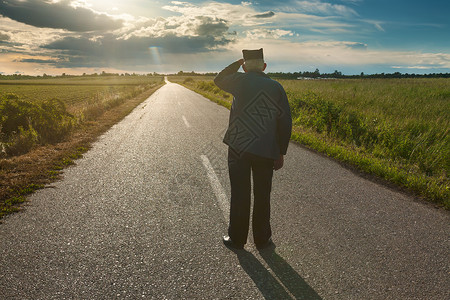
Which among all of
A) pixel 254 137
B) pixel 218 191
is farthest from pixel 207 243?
pixel 218 191

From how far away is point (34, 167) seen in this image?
18.9 feet

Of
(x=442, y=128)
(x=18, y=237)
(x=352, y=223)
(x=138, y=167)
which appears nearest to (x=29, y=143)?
(x=138, y=167)

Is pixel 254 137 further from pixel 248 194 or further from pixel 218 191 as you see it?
pixel 218 191

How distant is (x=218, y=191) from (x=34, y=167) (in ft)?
13.9

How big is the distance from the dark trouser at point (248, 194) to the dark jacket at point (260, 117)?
0.13 meters

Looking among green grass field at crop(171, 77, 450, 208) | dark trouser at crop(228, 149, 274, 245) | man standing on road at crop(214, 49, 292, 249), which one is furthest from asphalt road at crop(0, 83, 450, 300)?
green grass field at crop(171, 77, 450, 208)

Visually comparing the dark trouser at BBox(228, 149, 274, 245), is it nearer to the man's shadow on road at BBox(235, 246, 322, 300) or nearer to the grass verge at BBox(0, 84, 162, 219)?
the man's shadow on road at BBox(235, 246, 322, 300)

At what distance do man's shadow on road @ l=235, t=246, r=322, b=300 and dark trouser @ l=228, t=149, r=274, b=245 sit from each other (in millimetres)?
223

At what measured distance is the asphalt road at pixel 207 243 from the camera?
250 cm

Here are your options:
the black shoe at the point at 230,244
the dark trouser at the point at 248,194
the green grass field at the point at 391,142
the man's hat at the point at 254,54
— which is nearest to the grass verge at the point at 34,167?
the black shoe at the point at 230,244

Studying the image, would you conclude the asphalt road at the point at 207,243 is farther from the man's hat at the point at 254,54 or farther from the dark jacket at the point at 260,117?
the man's hat at the point at 254,54

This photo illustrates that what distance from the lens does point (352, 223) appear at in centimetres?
373

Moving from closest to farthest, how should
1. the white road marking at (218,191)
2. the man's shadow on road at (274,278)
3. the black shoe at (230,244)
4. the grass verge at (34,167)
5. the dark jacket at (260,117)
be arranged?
the man's shadow on road at (274,278), the dark jacket at (260,117), the black shoe at (230,244), the white road marking at (218,191), the grass verge at (34,167)

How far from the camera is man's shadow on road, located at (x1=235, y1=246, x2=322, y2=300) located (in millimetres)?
2430
